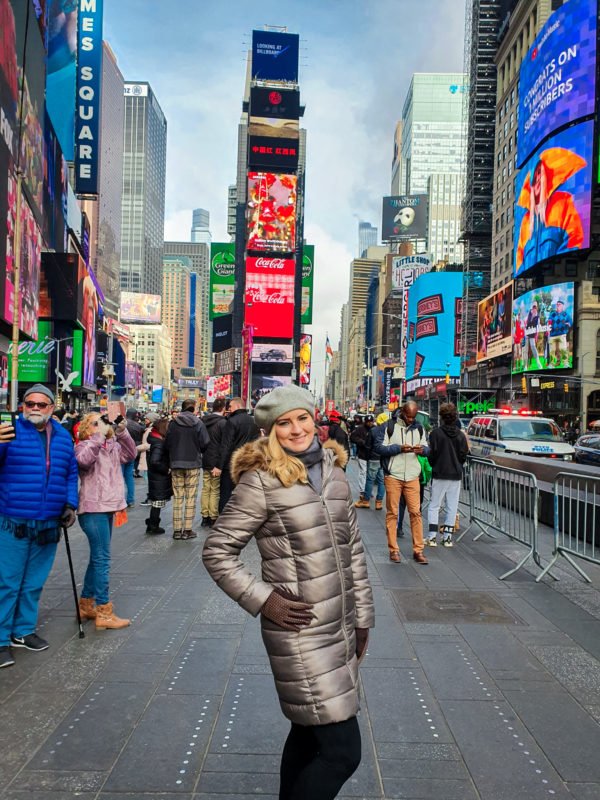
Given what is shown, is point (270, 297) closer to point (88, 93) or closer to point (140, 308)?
point (88, 93)

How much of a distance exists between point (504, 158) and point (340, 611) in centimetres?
7218

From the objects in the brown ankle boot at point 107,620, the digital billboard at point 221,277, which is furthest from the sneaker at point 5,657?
the digital billboard at point 221,277

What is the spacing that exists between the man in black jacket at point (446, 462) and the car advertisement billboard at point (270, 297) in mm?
77281

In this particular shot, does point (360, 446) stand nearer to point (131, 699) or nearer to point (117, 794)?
point (131, 699)

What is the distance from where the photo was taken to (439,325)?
8962 centimetres

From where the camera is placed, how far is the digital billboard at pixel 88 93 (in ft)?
123

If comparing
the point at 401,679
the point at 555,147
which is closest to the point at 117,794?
the point at 401,679

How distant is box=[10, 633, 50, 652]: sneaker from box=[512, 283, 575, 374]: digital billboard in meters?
47.8

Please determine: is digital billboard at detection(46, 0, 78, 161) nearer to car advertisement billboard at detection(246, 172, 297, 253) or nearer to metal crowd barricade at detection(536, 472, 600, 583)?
metal crowd barricade at detection(536, 472, 600, 583)

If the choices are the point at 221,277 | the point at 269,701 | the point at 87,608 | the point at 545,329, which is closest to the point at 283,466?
the point at 269,701

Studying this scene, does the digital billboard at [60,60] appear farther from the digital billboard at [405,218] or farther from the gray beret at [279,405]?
the digital billboard at [405,218]

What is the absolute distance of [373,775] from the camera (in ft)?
10.3

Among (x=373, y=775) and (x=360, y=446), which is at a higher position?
(x=360, y=446)

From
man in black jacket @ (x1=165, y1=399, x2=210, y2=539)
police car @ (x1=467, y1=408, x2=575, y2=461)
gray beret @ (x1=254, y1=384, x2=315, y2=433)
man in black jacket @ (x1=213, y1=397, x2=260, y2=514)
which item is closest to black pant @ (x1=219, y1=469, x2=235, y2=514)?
man in black jacket @ (x1=213, y1=397, x2=260, y2=514)
